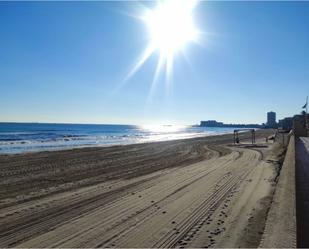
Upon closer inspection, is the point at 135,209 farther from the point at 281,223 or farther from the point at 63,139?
the point at 63,139

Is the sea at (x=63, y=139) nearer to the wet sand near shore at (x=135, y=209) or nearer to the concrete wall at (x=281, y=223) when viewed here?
the wet sand near shore at (x=135, y=209)

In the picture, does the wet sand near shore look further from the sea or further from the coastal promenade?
the sea

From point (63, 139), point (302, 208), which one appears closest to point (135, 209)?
point (302, 208)

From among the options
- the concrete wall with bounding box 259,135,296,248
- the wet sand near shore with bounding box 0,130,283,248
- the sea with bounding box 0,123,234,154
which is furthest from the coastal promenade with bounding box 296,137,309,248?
the sea with bounding box 0,123,234,154

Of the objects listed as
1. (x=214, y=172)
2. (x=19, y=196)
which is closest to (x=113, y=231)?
(x=19, y=196)

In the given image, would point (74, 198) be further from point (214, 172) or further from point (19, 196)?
point (214, 172)

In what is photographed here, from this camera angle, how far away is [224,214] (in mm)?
8352

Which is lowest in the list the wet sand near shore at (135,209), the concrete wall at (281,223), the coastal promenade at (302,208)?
the wet sand near shore at (135,209)

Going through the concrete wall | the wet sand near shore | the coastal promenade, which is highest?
the concrete wall

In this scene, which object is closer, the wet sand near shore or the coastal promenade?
the coastal promenade

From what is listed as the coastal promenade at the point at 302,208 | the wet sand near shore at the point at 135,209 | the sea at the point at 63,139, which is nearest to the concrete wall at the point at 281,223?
the coastal promenade at the point at 302,208

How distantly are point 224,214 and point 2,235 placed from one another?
431cm

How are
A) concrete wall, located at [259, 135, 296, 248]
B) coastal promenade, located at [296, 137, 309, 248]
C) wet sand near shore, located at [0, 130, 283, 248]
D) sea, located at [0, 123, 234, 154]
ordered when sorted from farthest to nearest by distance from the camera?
sea, located at [0, 123, 234, 154]
wet sand near shore, located at [0, 130, 283, 248]
coastal promenade, located at [296, 137, 309, 248]
concrete wall, located at [259, 135, 296, 248]

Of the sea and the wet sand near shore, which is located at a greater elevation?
the sea
